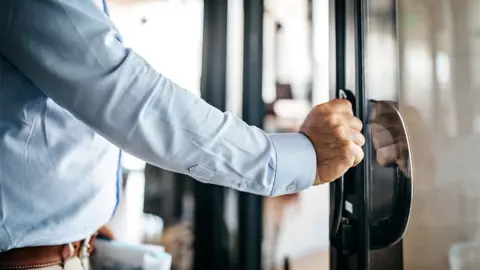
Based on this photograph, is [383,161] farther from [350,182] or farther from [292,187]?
[292,187]

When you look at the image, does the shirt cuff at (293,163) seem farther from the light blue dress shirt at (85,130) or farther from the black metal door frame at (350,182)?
the black metal door frame at (350,182)

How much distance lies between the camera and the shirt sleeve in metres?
0.48

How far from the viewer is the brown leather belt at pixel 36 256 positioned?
23.9 inches

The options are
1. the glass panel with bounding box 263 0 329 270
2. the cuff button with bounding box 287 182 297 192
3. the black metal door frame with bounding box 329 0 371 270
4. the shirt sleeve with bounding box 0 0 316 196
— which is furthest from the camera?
the glass panel with bounding box 263 0 329 270

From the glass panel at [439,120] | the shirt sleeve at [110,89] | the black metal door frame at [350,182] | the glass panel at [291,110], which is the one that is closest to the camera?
the shirt sleeve at [110,89]

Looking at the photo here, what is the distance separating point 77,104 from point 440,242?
780mm

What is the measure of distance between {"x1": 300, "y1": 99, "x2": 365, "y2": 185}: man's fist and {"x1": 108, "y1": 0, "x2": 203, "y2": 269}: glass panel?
0.73 metres

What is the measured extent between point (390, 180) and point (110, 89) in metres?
0.55

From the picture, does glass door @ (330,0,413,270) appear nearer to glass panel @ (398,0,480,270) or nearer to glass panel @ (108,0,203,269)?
glass panel @ (398,0,480,270)

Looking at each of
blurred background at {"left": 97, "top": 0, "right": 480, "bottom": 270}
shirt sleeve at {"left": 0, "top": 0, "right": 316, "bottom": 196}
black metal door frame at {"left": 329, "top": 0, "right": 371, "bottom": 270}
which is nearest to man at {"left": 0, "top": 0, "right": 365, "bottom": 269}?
shirt sleeve at {"left": 0, "top": 0, "right": 316, "bottom": 196}

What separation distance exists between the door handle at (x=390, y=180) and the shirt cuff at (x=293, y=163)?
0.24 meters

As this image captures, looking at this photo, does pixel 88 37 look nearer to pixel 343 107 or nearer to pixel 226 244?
pixel 343 107

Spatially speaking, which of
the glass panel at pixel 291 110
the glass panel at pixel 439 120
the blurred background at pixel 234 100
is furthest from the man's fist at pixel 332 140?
the glass panel at pixel 291 110

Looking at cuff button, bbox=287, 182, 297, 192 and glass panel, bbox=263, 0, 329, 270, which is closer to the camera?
cuff button, bbox=287, 182, 297, 192
